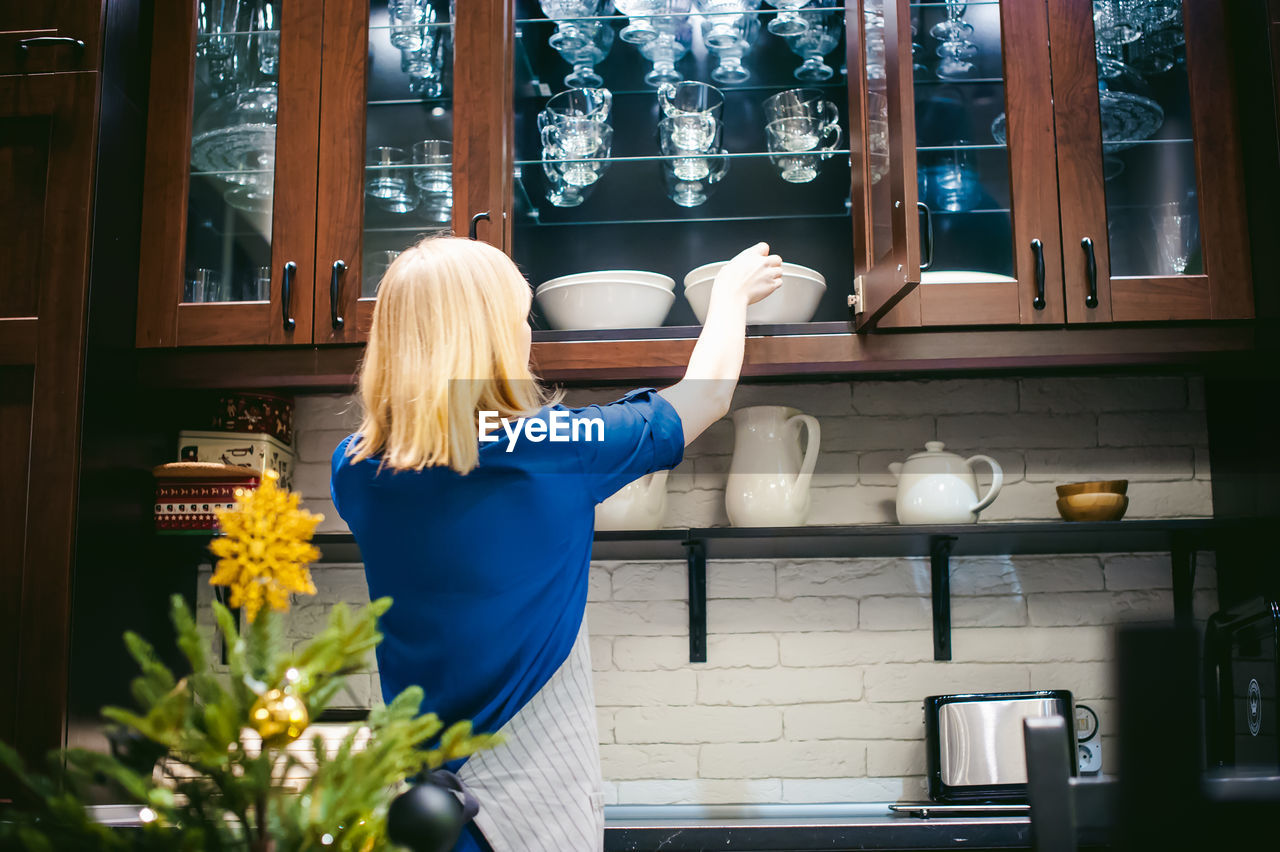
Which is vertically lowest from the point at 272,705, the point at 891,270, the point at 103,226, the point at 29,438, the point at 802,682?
the point at 802,682

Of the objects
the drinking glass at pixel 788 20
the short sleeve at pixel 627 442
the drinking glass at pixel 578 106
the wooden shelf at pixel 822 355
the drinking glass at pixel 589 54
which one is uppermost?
the drinking glass at pixel 788 20

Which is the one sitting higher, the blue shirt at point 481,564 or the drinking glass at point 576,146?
the drinking glass at point 576,146

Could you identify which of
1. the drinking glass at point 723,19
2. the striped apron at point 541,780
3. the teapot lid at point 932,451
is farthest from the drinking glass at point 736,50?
A: the striped apron at point 541,780

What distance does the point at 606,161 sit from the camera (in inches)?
82.8

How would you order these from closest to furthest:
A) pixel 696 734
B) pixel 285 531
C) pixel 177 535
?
pixel 285 531, pixel 177 535, pixel 696 734

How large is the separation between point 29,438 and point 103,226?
397 millimetres

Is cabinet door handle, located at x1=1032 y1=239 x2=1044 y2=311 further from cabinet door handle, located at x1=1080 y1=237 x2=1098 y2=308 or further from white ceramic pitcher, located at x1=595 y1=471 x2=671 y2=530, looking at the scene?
white ceramic pitcher, located at x1=595 y1=471 x2=671 y2=530

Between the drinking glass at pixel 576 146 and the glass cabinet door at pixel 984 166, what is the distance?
24.4 inches

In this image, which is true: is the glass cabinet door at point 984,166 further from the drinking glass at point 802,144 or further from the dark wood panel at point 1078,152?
the drinking glass at point 802,144

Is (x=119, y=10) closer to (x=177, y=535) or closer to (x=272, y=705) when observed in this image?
(x=177, y=535)

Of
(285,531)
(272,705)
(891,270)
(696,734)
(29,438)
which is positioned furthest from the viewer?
(696,734)

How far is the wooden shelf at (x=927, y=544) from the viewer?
1.89 metres

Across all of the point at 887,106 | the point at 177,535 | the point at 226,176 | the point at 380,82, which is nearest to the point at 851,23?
the point at 887,106

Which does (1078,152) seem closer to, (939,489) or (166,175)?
(939,489)
